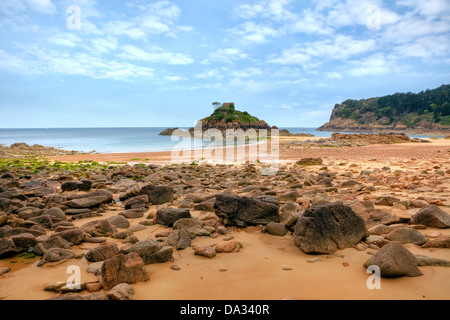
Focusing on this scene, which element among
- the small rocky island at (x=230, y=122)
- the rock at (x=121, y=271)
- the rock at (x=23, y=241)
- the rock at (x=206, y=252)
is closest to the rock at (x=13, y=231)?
the rock at (x=23, y=241)

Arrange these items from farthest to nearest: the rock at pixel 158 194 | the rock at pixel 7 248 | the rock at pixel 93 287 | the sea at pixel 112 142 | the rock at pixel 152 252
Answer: the sea at pixel 112 142
the rock at pixel 158 194
the rock at pixel 7 248
the rock at pixel 152 252
the rock at pixel 93 287

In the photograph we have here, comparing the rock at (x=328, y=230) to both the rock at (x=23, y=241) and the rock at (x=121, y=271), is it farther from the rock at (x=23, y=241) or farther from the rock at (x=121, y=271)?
the rock at (x=23, y=241)

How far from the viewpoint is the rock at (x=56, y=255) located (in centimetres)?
370

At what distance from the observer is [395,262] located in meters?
2.97

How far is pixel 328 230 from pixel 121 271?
2.61 metres

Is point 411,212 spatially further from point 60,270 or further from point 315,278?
point 60,270

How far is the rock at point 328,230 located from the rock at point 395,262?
64 cm

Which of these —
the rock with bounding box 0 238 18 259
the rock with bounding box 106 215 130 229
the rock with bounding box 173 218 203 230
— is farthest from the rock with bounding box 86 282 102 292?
the rock with bounding box 106 215 130 229

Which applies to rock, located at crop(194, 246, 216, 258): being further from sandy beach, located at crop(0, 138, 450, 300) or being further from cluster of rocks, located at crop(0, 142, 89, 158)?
cluster of rocks, located at crop(0, 142, 89, 158)

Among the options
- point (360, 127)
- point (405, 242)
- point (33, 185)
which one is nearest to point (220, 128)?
point (33, 185)

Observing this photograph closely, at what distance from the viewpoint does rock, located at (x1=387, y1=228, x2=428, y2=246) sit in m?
3.86

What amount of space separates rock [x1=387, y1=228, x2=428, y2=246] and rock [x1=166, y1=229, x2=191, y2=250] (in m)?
2.91

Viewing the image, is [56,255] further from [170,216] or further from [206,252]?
[206,252]

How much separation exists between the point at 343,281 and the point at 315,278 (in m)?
0.28
